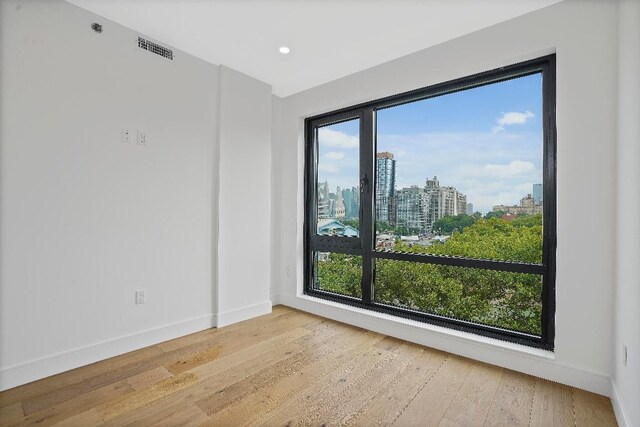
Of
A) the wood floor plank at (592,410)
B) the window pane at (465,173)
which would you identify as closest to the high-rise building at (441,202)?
the window pane at (465,173)

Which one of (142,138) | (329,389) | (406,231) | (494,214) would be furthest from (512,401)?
(142,138)

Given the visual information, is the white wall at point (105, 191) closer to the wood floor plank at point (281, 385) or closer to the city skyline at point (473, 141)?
the wood floor plank at point (281, 385)

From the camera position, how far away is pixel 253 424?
1.63 meters

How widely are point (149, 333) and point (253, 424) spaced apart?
1.46 m

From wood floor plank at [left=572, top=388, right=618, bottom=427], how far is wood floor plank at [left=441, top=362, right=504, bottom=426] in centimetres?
41

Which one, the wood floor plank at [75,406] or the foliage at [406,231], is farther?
the foliage at [406,231]

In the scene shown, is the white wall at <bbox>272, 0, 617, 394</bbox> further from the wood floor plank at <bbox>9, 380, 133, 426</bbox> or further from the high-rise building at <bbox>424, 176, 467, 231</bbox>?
the wood floor plank at <bbox>9, 380, 133, 426</bbox>

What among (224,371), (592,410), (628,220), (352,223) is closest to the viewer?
(628,220)

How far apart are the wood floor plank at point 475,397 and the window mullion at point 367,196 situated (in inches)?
→ 47.6

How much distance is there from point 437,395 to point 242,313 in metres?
2.04

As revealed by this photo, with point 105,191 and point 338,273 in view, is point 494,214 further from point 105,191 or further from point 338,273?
point 105,191

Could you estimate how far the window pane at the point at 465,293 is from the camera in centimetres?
237

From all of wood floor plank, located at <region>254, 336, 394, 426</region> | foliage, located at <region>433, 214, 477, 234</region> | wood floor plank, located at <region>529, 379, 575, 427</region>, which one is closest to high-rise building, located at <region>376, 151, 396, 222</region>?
foliage, located at <region>433, 214, 477, 234</region>

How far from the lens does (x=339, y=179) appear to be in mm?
3533
